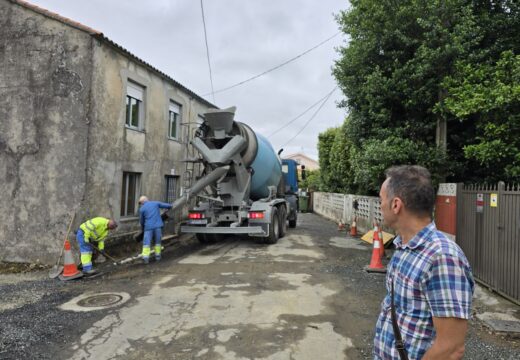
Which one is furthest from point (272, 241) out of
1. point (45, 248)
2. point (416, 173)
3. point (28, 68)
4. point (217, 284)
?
point (416, 173)

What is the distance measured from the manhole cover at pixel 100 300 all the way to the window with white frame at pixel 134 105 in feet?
18.5

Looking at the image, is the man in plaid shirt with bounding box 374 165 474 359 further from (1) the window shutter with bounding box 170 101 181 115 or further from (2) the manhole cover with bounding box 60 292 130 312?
(1) the window shutter with bounding box 170 101 181 115

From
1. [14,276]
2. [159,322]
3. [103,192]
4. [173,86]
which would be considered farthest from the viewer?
[173,86]

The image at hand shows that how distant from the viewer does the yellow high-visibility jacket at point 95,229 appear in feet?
25.4

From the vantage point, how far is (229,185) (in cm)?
1077

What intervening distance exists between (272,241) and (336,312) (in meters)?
5.91

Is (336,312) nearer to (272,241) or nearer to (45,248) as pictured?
(272,241)

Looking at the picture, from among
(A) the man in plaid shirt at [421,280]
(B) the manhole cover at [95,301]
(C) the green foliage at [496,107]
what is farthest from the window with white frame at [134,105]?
(A) the man in plaid shirt at [421,280]

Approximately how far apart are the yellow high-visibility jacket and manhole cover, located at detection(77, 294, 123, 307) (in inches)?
80.1

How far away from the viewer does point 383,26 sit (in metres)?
9.59

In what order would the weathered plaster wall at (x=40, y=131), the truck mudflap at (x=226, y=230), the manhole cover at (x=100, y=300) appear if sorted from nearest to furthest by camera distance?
the manhole cover at (x=100, y=300) → the weathered plaster wall at (x=40, y=131) → the truck mudflap at (x=226, y=230)

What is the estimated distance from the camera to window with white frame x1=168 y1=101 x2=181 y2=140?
1305cm

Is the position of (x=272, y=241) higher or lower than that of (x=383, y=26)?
lower

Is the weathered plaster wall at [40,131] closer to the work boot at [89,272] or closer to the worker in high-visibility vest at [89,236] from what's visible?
the worker in high-visibility vest at [89,236]
